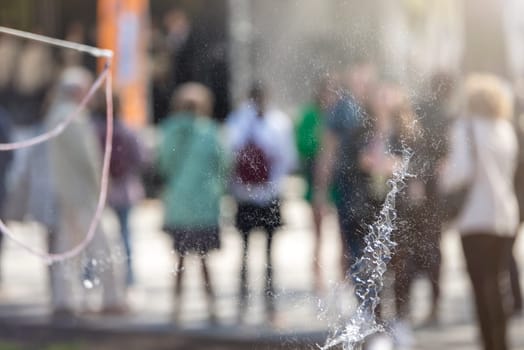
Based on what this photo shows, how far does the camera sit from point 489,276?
2.80m

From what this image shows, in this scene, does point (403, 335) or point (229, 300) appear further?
point (229, 300)

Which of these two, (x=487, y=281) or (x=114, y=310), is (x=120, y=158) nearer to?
(x=114, y=310)

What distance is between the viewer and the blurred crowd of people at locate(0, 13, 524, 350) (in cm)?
238

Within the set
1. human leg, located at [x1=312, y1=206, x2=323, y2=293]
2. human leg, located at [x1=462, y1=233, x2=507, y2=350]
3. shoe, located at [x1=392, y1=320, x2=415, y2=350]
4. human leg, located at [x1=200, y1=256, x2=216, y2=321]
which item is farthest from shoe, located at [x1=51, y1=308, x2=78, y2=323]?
human leg, located at [x1=462, y1=233, x2=507, y2=350]

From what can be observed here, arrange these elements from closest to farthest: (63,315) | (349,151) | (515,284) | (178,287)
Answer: (349,151), (515,284), (178,287), (63,315)

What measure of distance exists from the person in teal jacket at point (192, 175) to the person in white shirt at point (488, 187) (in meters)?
0.74

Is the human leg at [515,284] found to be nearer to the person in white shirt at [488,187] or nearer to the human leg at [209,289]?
the person in white shirt at [488,187]

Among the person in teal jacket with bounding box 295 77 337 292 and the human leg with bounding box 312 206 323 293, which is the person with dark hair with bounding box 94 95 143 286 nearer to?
the human leg with bounding box 312 206 323 293

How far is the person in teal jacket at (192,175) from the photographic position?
9.07 ft

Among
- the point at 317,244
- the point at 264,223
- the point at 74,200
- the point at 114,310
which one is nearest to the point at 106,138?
the point at 74,200

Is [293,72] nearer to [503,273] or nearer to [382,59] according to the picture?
[382,59]

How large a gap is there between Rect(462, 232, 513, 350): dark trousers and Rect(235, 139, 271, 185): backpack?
642 mm

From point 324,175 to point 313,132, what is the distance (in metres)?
0.17

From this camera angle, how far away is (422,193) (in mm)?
2367
